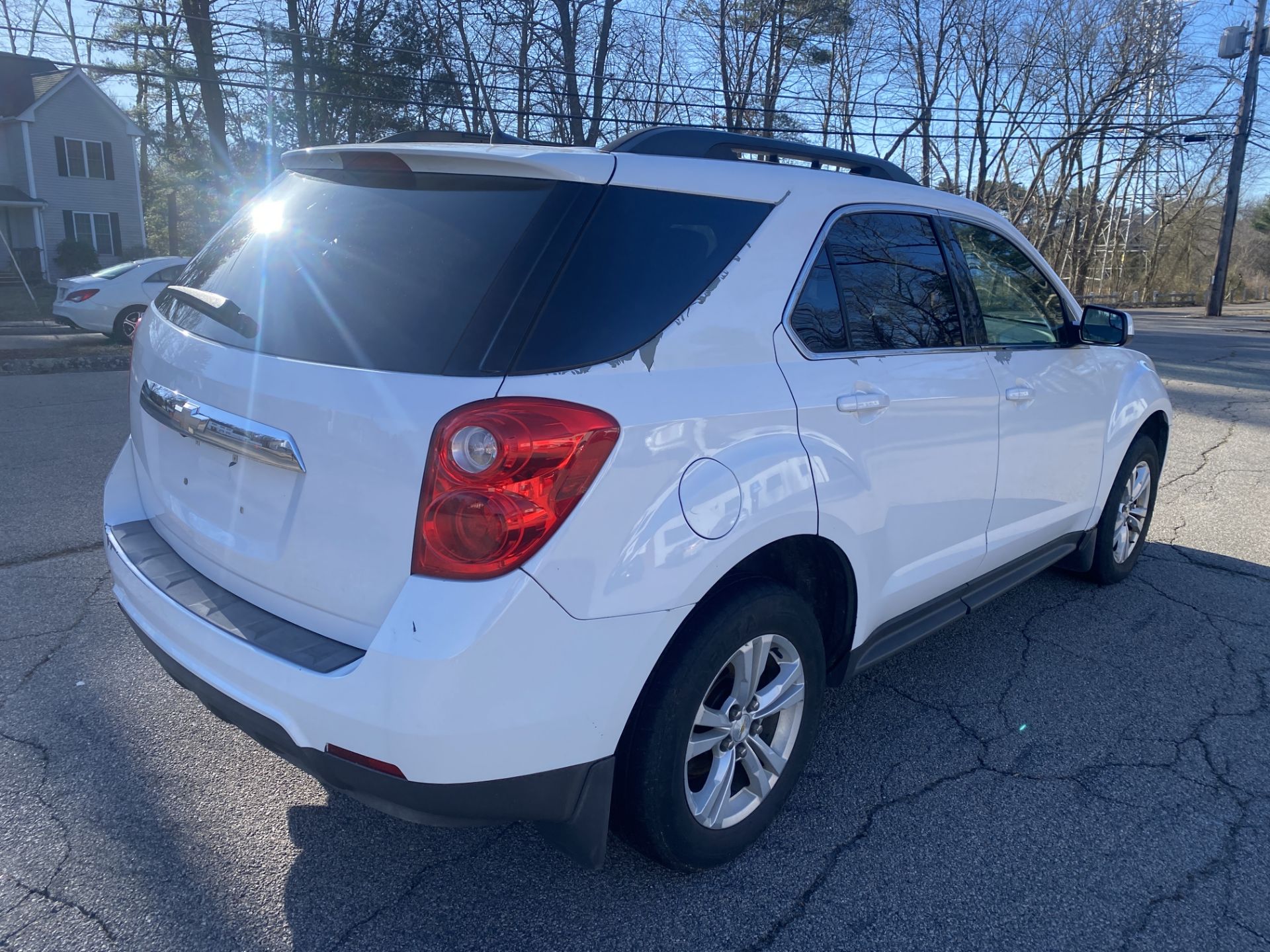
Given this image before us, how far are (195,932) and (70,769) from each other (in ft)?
3.18

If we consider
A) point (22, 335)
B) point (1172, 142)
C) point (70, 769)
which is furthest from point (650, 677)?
point (1172, 142)

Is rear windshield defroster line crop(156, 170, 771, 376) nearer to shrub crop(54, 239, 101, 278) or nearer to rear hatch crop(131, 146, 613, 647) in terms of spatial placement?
rear hatch crop(131, 146, 613, 647)

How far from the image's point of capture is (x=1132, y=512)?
15.8 feet

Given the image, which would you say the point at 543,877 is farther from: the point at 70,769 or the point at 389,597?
the point at 70,769

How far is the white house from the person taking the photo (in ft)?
111

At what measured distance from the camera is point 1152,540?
571 centimetres

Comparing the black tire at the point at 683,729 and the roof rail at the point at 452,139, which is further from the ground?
the roof rail at the point at 452,139

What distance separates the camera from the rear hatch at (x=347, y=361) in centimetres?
203

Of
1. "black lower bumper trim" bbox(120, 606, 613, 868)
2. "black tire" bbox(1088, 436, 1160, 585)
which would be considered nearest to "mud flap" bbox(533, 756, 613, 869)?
"black lower bumper trim" bbox(120, 606, 613, 868)

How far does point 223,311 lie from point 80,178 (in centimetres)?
4053

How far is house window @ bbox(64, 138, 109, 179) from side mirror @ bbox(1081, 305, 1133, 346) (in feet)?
133

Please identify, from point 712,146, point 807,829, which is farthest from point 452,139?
point 807,829

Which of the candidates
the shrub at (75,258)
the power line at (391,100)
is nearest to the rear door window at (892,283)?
the power line at (391,100)

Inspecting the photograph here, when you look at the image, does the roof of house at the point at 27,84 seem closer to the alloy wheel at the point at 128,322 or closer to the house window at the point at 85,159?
the house window at the point at 85,159
